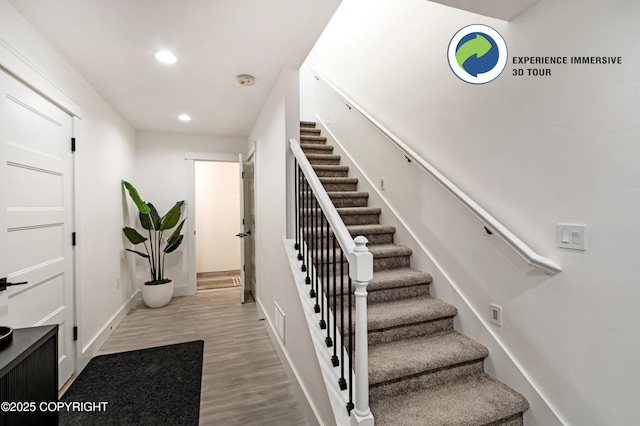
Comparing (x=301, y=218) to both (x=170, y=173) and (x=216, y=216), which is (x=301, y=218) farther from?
(x=216, y=216)

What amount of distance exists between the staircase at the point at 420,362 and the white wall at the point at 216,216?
4.35 m

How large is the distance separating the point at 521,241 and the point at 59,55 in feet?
11.0

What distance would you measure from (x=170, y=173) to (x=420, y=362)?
4187mm

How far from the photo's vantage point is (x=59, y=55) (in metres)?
2.14

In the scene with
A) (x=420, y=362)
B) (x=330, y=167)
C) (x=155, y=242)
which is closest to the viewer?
(x=420, y=362)

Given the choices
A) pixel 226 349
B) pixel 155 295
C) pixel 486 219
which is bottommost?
pixel 226 349

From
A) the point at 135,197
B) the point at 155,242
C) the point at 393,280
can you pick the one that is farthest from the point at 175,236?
the point at 393,280

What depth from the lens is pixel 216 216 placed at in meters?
6.11

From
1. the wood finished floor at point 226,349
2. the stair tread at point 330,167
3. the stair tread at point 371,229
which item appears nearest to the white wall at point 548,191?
the stair tread at point 371,229

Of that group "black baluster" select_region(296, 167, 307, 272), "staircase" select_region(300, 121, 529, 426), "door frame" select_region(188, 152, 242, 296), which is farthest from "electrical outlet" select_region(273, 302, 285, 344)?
"door frame" select_region(188, 152, 242, 296)

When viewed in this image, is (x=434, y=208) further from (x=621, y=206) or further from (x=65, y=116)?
(x=65, y=116)

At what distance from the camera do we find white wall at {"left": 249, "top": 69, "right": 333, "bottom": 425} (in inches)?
75.6

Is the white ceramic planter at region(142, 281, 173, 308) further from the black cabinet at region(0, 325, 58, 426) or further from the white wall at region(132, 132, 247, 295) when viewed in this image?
the black cabinet at region(0, 325, 58, 426)

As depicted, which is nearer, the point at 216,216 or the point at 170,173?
the point at 170,173
